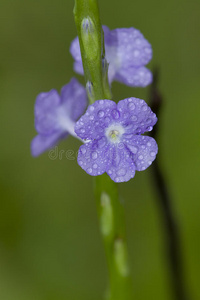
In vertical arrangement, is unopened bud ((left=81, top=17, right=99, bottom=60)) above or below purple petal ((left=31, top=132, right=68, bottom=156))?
above

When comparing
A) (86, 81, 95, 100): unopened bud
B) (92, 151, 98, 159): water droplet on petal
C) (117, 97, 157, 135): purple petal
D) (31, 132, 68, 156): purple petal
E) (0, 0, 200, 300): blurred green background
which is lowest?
(0, 0, 200, 300): blurred green background

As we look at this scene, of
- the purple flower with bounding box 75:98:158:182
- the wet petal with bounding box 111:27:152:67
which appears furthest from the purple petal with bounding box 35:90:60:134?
the purple flower with bounding box 75:98:158:182

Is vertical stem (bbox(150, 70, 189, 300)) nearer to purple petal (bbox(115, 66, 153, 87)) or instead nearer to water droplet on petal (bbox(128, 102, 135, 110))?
purple petal (bbox(115, 66, 153, 87))

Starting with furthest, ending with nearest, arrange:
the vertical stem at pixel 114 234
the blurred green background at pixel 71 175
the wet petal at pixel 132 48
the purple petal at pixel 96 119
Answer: the blurred green background at pixel 71 175, the wet petal at pixel 132 48, the vertical stem at pixel 114 234, the purple petal at pixel 96 119

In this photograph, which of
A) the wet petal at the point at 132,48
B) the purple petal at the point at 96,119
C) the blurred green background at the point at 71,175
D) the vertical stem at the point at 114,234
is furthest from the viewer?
the blurred green background at the point at 71,175

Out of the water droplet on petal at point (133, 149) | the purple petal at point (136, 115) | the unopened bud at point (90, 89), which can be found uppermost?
the unopened bud at point (90, 89)

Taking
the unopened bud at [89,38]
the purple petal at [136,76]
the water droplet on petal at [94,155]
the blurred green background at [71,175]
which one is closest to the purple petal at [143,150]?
the water droplet on petal at [94,155]

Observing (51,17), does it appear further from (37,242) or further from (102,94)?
(102,94)

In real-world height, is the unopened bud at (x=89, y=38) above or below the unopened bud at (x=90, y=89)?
above

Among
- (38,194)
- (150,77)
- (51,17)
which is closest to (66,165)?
(38,194)

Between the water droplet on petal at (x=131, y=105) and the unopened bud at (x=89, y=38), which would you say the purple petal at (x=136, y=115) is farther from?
the unopened bud at (x=89, y=38)
